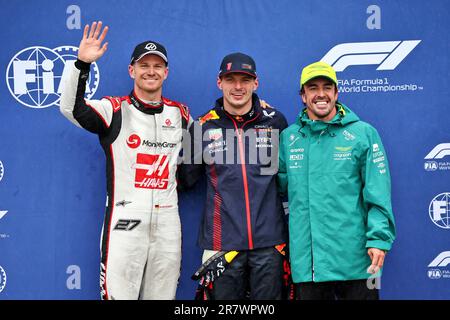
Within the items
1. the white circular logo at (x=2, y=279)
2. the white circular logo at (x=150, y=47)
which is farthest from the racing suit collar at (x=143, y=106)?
the white circular logo at (x=2, y=279)

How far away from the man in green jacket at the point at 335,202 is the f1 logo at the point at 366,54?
517 mm

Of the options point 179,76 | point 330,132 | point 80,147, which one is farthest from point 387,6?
point 80,147

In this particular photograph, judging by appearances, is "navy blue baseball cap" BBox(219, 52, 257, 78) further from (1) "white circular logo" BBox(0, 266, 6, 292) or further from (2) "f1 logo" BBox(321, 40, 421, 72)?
(1) "white circular logo" BBox(0, 266, 6, 292)

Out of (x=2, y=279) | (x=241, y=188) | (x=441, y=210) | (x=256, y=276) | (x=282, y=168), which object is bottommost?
(x=2, y=279)

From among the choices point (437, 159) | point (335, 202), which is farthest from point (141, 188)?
point (437, 159)

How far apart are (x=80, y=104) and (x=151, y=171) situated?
512mm

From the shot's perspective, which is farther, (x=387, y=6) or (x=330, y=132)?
(x=387, y=6)

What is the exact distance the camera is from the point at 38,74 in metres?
2.87

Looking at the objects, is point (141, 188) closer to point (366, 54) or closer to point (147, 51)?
point (147, 51)

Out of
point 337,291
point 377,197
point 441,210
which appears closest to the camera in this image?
point 377,197

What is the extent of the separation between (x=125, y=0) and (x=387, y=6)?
1.65m

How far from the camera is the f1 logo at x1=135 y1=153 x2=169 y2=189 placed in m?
2.43
